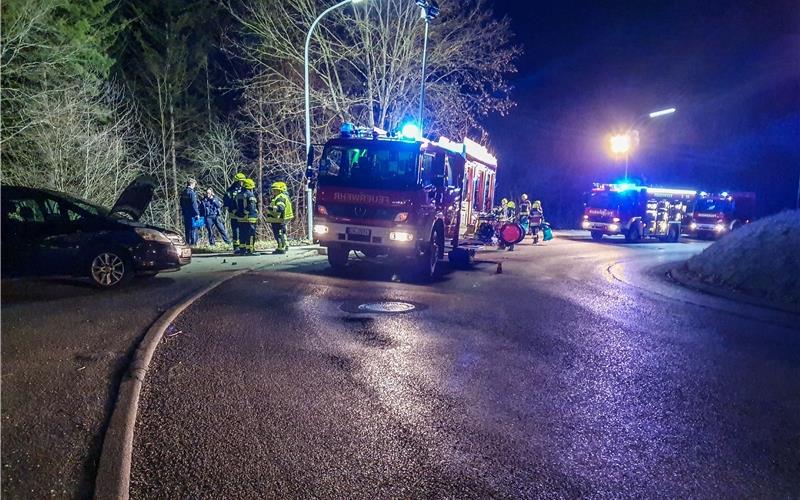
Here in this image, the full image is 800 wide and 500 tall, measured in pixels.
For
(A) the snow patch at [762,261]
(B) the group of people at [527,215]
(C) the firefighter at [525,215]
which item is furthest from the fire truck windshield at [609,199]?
(A) the snow patch at [762,261]

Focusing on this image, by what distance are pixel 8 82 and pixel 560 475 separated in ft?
62.7

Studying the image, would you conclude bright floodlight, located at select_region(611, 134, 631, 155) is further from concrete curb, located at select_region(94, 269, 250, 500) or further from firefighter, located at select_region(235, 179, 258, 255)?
concrete curb, located at select_region(94, 269, 250, 500)

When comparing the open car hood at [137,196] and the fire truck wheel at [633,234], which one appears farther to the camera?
the fire truck wheel at [633,234]

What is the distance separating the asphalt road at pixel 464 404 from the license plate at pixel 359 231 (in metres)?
2.76

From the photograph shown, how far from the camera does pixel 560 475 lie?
3.47 m

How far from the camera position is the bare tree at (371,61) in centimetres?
2156

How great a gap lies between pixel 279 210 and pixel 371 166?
3.85 m

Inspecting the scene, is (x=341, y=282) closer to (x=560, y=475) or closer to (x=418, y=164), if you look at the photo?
(x=418, y=164)

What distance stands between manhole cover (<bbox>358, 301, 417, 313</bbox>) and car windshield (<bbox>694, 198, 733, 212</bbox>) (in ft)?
91.1

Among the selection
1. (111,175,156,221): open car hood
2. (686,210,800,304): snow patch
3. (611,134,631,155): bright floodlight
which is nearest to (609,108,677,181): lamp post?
(611,134,631,155): bright floodlight

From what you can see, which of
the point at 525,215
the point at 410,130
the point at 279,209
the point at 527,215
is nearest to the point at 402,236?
the point at 410,130

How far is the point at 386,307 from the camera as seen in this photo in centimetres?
834

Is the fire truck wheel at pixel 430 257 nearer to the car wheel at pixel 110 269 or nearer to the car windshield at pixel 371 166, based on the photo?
the car windshield at pixel 371 166

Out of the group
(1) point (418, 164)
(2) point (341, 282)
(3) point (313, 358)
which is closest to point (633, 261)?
(1) point (418, 164)
